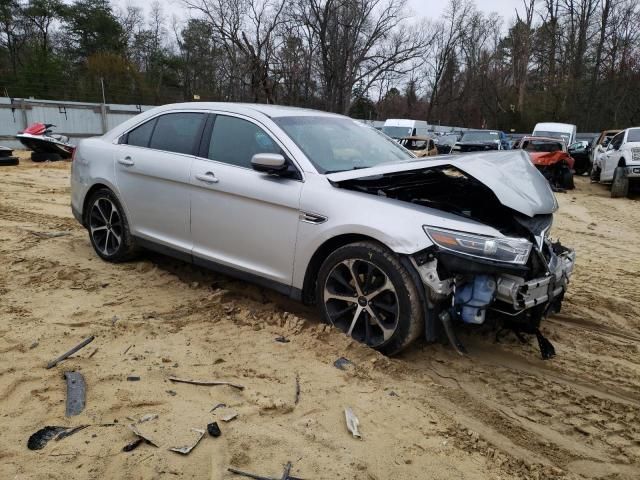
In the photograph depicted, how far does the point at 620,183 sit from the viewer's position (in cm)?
1348

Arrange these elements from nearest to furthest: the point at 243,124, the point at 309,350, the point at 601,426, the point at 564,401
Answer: the point at 601,426 → the point at 564,401 → the point at 309,350 → the point at 243,124

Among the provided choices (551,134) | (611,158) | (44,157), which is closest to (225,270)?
(611,158)

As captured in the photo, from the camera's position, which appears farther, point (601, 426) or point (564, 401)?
point (564, 401)

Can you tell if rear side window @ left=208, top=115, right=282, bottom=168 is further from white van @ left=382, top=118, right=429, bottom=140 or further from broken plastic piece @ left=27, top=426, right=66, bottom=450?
white van @ left=382, top=118, right=429, bottom=140

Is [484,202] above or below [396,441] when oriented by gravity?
above

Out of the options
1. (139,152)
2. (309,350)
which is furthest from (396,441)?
(139,152)

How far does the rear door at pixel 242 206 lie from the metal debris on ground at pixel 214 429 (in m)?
1.40

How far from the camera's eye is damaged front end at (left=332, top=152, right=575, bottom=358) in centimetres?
319

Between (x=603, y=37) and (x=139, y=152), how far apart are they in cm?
4356

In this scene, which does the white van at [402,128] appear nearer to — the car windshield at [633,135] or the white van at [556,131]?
the white van at [556,131]

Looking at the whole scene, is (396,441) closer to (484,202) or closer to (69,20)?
(484,202)

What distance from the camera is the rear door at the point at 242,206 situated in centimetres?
384

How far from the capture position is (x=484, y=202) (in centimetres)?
372

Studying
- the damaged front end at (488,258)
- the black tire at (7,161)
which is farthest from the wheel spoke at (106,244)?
the black tire at (7,161)
